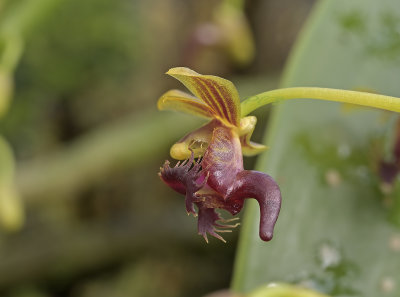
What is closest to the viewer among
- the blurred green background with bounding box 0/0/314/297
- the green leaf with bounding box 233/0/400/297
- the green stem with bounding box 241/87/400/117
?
the green stem with bounding box 241/87/400/117

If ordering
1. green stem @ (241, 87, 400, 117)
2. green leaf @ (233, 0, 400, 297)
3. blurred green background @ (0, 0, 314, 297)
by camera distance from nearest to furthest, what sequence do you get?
green stem @ (241, 87, 400, 117) < green leaf @ (233, 0, 400, 297) < blurred green background @ (0, 0, 314, 297)

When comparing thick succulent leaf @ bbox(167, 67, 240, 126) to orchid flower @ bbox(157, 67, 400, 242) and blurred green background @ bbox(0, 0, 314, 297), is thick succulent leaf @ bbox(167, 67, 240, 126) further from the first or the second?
blurred green background @ bbox(0, 0, 314, 297)

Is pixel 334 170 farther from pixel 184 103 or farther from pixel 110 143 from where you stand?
pixel 110 143

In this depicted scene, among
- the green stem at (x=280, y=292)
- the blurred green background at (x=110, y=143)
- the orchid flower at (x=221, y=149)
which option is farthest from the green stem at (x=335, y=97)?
the blurred green background at (x=110, y=143)

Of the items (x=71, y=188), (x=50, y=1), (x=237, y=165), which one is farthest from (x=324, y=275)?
(x=71, y=188)

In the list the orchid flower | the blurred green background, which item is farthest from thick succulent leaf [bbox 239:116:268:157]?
the blurred green background

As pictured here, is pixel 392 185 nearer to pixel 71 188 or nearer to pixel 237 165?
pixel 237 165

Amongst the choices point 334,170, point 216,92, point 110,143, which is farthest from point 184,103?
point 110,143
